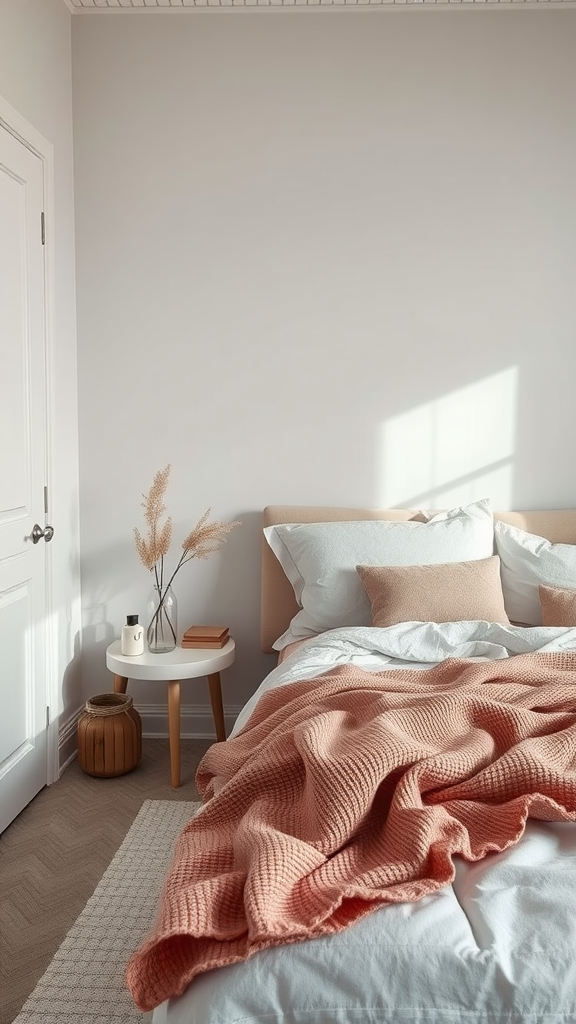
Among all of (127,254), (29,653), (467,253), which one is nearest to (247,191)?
(127,254)

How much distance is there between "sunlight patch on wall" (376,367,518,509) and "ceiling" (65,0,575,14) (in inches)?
59.2

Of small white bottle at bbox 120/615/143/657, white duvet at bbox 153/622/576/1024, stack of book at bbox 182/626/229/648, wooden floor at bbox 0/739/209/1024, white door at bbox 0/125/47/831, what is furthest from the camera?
stack of book at bbox 182/626/229/648

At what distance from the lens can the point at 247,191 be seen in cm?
362

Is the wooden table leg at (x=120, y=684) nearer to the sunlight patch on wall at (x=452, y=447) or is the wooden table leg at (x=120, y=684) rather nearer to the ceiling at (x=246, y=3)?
the sunlight patch on wall at (x=452, y=447)

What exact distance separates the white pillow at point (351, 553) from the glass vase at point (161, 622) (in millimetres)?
435

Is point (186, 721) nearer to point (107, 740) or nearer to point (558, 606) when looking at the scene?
point (107, 740)

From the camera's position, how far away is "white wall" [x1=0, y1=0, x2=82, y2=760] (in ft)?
10.4

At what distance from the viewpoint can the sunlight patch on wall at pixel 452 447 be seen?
3670mm

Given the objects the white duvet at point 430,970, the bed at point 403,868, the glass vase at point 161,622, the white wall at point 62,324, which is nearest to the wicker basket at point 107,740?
the white wall at point 62,324

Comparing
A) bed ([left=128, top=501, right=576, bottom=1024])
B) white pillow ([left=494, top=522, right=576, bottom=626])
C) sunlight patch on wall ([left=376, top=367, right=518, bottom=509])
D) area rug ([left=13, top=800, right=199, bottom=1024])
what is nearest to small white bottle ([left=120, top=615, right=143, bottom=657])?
area rug ([left=13, top=800, right=199, bottom=1024])

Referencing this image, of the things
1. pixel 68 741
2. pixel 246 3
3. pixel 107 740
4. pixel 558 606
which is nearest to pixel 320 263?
pixel 246 3

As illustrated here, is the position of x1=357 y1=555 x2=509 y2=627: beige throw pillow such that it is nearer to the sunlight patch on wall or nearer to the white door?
the sunlight patch on wall

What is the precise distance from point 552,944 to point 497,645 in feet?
5.21

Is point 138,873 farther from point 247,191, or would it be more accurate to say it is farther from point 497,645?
point 247,191
